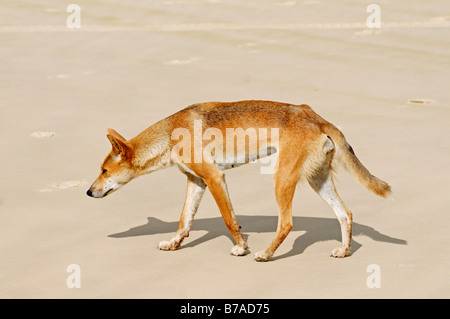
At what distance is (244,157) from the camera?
7801 millimetres

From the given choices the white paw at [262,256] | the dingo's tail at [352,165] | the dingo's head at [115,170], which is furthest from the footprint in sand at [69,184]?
the dingo's tail at [352,165]

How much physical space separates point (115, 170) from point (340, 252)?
2273 mm

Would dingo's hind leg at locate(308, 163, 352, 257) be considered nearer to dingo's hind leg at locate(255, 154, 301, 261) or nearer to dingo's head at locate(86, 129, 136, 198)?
dingo's hind leg at locate(255, 154, 301, 261)

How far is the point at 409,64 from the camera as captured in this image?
1486cm

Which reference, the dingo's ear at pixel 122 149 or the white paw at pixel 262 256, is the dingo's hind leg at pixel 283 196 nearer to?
the white paw at pixel 262 256

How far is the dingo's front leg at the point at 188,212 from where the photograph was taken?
7.97 m

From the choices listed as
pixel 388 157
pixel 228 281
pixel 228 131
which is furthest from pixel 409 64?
pixel 228 281

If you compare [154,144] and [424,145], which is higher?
[154,144]

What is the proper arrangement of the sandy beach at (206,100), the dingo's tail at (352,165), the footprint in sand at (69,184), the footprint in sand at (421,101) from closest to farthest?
the sandy beach at (206,100) < the dingo's tail at (352,165) < the footprint in sand at (69,184) < the footprint in sand at (421,101)

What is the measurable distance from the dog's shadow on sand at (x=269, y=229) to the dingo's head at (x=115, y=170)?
1.64 feet

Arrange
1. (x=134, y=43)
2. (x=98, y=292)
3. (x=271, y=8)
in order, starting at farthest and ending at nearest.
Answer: (x=271, y=8) < (x=134, y=43) < (x=98, y=292)

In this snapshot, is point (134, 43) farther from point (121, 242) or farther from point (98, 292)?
point (98, 292)

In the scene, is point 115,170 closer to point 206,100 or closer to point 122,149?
point 122,149

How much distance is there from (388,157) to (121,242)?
3.97 meters
